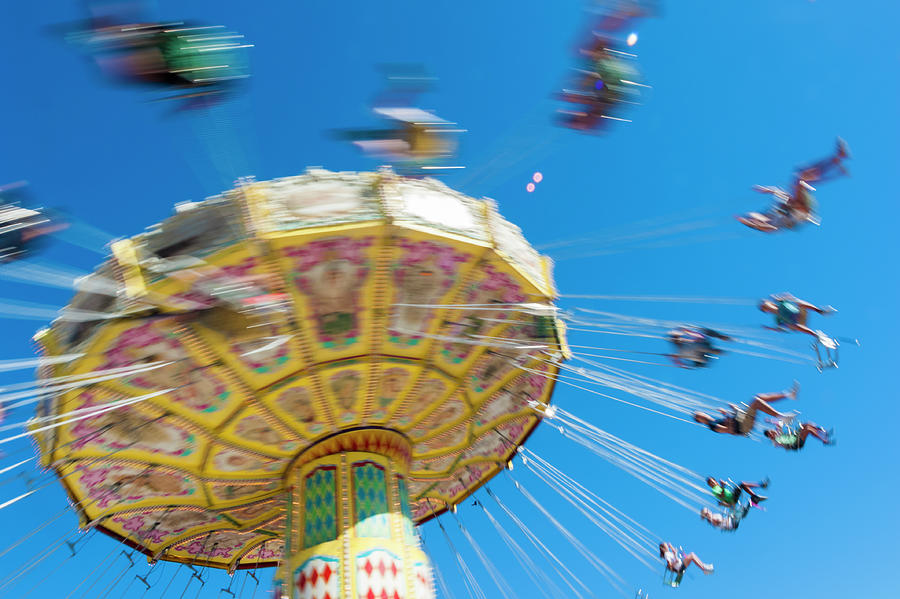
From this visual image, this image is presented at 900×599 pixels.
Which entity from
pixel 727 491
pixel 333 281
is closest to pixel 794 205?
pixel 727 491

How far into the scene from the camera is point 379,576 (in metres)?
8.05

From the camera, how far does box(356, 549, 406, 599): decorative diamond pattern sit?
25.9 ft

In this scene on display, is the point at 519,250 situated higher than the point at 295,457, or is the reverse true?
the point at 519,250

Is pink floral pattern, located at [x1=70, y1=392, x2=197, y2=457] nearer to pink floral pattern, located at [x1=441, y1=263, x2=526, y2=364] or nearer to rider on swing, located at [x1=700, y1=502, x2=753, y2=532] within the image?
pink floral pattern, located at [x1=441, y1=263, x2=526, y2=364]

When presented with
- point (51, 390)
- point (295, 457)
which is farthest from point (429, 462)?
point (51, 390)

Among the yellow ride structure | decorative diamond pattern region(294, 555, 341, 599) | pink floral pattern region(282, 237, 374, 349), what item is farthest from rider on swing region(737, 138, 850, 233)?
decorative diamond pattern region(294, 555, 341, 599)

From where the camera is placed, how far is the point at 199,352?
8117 millimetres

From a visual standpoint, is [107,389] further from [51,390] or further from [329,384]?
[329,384]

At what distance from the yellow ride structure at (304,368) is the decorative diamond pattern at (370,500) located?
0.03m

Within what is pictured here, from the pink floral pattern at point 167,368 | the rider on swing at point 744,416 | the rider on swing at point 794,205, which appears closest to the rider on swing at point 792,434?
the rider on swing at point 744,416

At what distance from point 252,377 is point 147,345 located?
1541mm

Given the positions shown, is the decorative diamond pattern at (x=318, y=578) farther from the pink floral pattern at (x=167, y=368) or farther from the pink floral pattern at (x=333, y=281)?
the pink floral pattern at (x=333, y=281)

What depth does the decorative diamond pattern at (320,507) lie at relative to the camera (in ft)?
28.1

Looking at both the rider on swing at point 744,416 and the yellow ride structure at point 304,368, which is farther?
the rider on swing at point 744,416
